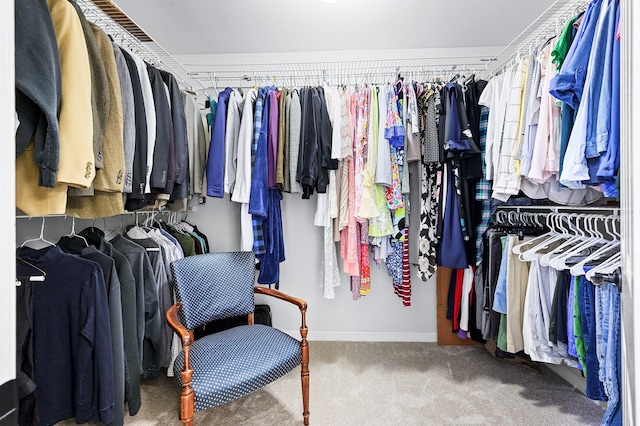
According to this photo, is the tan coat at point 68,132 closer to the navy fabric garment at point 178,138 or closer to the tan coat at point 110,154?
the tan coat at point 110,154

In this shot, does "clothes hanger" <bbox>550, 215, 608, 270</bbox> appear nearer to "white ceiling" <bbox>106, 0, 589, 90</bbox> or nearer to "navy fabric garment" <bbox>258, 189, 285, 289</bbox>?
"white ceiling" <bbox>106, 0, 589, 90</bbox>

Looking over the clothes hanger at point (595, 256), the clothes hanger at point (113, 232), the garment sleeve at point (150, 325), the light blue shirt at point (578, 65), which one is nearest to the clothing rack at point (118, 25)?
the clothes hanger at point (113, 232)

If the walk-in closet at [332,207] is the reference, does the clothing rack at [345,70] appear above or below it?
above

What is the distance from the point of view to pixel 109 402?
1366 millimetres

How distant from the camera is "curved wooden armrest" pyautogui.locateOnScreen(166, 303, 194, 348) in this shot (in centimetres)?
134

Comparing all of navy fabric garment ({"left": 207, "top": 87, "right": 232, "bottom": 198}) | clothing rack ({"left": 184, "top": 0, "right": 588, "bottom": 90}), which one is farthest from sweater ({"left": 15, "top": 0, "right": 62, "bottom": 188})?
clothing rack ({"left": 184, "top": 0, "right": 588, "bottom": 90})

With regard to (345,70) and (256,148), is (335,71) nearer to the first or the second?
(345,70)

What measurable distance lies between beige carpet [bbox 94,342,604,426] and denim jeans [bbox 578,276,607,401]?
1.29 feet

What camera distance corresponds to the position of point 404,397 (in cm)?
185

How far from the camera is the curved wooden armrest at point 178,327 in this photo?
134 centimetres

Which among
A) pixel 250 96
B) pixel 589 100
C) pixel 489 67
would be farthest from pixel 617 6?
pixel 250 96

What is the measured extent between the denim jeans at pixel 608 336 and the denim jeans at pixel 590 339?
55mm

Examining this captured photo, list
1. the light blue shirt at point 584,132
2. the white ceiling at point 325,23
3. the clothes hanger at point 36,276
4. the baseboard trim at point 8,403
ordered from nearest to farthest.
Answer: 1. the baseboard trim at point 8,403
2. the light blue shirt at point 584,132
3. the clothes hanger at point 36,276
4. the white ceiling at point 325,23

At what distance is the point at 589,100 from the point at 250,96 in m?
1.79
